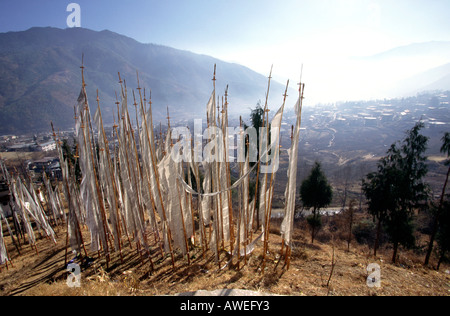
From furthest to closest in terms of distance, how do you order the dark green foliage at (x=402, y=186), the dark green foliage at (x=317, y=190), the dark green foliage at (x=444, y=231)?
the dark green foliage at (x=317, y=190)
the dark green foliage at (x=402, y=186)
the dark green foliage at (x=444, y=231)

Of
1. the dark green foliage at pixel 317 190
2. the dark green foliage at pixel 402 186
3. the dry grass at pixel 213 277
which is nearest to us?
the dry grass at pixel 213 277

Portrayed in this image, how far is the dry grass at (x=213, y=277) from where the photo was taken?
5.35 m

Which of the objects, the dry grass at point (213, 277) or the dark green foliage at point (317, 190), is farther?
the dark green foliage at point (317, 190)

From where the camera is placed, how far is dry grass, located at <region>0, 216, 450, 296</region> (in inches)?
211

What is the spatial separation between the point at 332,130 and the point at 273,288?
107430mm

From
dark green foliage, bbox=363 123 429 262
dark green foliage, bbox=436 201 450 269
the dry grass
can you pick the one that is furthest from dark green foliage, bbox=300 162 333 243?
dark green foliage, bbox=436 201 450 269

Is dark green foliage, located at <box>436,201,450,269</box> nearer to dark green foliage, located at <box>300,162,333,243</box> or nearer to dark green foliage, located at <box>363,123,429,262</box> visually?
dark green foliage, located at <box>363,123,429,262</box>

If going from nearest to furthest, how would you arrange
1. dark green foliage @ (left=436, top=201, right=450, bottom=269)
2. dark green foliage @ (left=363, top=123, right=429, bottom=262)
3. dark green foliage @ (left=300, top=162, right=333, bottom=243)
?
dark green foliage @ (left=436, top=201, right=450, bottom=269) → dark green foliage @ (left=363, top=123, right=429, bottom=262) → dark green foliage @ (left=300, top=162, right=333, bottom=243)

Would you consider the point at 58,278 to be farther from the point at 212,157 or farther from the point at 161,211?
the point at 212,157

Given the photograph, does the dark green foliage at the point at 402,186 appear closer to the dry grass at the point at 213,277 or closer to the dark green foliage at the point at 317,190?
the dark green foliage at the point at 317,190

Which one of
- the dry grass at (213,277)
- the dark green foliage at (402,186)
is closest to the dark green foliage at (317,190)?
the dark green foliage at (402,186)

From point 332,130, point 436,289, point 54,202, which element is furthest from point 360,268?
point 332,130

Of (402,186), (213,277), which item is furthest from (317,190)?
(213,277)

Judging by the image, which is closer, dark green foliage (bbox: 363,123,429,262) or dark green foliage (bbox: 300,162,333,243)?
dark green foliage (bbox: 363,123,429,262)
